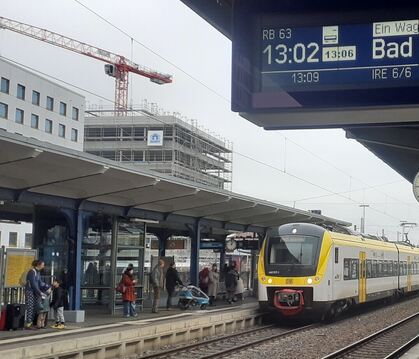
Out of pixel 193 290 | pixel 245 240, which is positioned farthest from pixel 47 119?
pixel 193 290

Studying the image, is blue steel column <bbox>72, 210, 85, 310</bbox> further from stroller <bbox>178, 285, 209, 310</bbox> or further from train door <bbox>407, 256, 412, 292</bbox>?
train door <bbox>407, 256, 412, 292</bbox>

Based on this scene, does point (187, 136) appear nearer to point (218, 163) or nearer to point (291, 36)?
point (218, 163)

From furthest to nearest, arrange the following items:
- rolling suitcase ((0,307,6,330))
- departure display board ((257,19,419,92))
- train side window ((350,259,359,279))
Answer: train side window ((350,259,359,279))
rolling suitcase ((0,307,6,330))
departure display board ((257,19,419,92))

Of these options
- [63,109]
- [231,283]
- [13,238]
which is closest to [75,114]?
[63,109]

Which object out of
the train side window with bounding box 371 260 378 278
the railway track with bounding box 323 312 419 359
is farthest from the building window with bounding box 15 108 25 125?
the railway track with bounding box 323 312 419 359

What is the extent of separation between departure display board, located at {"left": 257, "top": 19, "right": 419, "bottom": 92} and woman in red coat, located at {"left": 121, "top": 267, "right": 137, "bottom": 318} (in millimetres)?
10930

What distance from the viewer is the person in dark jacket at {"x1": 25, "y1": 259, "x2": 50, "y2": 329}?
12.7 m

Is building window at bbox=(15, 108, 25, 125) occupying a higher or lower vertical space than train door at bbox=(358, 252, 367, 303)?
higher

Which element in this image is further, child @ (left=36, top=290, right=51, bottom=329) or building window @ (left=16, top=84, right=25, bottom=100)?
building window @ (left=16, top=84, right=25, bottom=100)

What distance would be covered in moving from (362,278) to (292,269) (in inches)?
163

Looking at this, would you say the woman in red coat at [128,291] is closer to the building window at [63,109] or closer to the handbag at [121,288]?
the handbag at [121,288]

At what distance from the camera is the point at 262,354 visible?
12.7m

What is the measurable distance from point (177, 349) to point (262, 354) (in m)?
1.65

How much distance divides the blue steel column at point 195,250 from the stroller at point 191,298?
1.29 metres
